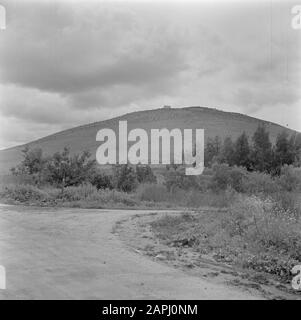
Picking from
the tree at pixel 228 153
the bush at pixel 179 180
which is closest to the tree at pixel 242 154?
the tree at pixel 228 153

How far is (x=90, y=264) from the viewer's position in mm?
8438

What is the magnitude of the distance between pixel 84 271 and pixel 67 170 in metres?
23.5

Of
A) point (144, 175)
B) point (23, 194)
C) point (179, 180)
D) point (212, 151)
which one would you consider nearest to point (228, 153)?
point (212, 151)

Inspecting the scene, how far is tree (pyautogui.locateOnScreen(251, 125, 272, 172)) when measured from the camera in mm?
49031

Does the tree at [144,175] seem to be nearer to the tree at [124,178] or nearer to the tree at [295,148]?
the tree at [124,178]

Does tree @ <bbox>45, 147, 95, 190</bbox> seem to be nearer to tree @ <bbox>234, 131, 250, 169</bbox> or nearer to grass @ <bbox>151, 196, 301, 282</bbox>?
grass @ <bbox>151, 196, 301, 282</bbox>

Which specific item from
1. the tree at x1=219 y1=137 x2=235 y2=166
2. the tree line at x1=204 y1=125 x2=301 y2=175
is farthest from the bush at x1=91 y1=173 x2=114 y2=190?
the tree at x1=219 y1=137 x2=235 y2=166

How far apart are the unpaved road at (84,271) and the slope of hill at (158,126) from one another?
44423 mm

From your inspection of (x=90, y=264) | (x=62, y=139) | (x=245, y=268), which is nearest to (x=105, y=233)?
(x=90, y=264)

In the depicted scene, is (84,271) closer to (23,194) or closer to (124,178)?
(23,194)

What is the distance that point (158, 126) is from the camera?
56062 mm

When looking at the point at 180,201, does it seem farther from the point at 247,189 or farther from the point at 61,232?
the point at 61,232

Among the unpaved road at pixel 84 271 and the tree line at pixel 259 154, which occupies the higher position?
the tree line at pixel 259 154

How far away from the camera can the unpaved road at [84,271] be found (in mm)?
6500
